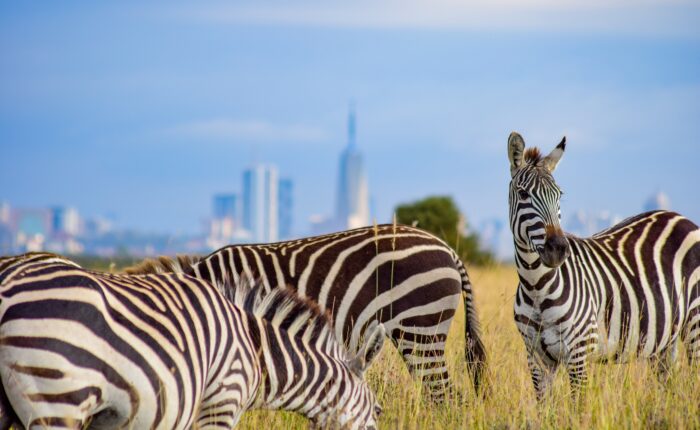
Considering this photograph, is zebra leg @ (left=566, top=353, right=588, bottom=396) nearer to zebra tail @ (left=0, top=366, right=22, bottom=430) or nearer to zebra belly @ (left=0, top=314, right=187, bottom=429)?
zebra belly @ (left=0, top=314, right=187, bottom=429)

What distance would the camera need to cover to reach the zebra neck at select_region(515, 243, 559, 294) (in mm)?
6949

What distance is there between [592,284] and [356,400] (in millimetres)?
2946

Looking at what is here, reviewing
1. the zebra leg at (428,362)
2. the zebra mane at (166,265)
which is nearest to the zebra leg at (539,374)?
the zebra leg at (428,362)

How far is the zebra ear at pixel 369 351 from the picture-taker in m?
5.28

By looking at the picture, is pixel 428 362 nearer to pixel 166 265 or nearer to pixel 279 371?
pixel 279 371

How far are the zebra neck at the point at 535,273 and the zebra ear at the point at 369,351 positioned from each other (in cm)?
213

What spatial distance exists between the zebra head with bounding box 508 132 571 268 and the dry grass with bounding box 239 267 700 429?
1.08 meters

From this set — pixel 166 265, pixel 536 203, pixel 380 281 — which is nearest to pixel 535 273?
pixel 536 203

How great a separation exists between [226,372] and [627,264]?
4479 mm

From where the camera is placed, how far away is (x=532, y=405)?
6039 millimetres

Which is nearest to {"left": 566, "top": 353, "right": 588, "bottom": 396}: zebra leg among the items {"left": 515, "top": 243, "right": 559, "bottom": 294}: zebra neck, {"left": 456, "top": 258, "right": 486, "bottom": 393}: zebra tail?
{"left": 515, "top": 243, "right": 559, "bottom": 294}: zebra neck

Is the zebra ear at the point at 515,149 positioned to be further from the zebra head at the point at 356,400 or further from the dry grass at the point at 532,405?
the zebra head at the point at 356,400

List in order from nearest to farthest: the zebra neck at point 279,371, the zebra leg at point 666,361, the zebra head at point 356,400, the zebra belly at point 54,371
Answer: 1. the zebra belly at point 54,371
2. the zebra neck at point 279,371
3. the zebra head at point 356,400
4. the zebra leg at point 666,361

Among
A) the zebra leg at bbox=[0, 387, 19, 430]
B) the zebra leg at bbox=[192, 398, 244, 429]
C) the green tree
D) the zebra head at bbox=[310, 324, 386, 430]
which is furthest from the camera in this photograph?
the green tree
